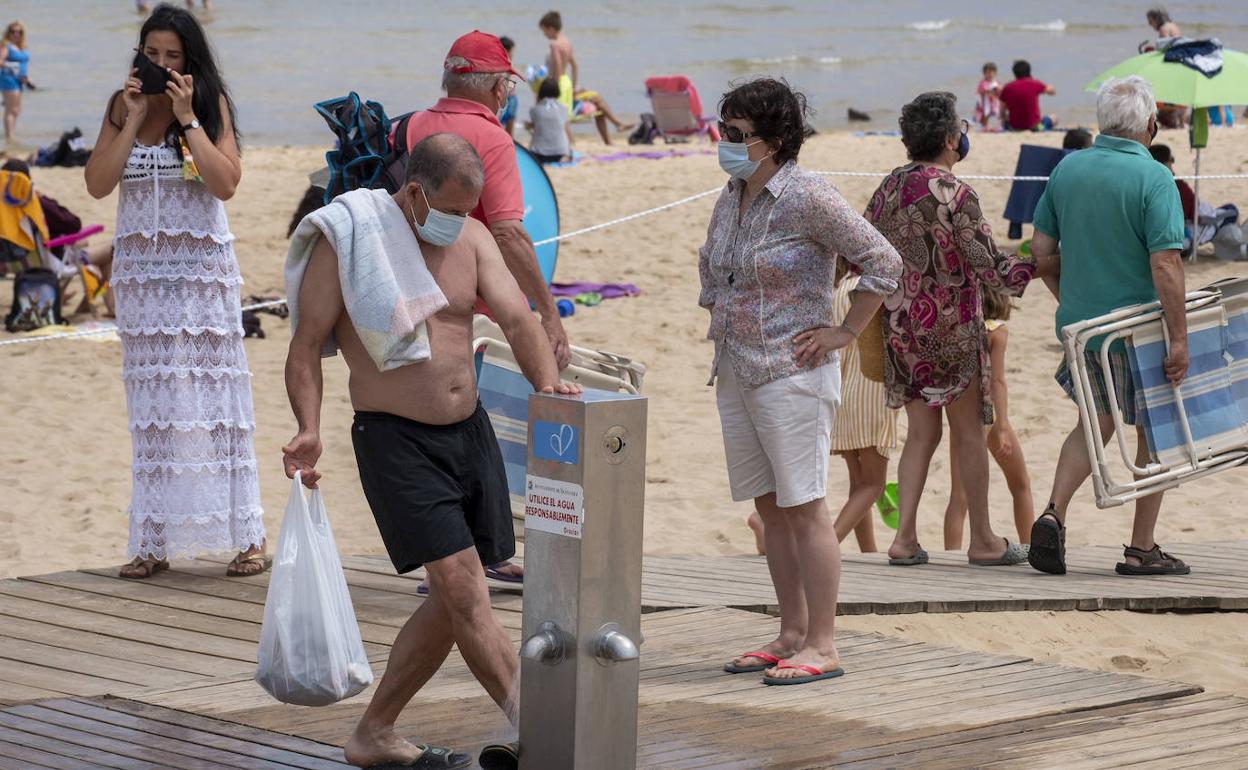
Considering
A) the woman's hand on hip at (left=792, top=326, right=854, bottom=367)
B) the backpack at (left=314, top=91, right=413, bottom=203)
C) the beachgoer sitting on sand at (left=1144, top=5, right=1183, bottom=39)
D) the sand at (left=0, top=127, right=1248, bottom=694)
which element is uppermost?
the beachgoer sitting on sand at (left=1144, top=5, right=1183, bottom=39)

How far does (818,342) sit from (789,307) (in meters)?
0.12

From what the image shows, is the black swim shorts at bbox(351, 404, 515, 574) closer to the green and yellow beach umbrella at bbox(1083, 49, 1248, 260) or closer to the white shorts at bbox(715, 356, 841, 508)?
the white shorts at bbox(715, 356, 841, 508)

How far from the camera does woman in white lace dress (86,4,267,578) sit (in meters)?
5.22

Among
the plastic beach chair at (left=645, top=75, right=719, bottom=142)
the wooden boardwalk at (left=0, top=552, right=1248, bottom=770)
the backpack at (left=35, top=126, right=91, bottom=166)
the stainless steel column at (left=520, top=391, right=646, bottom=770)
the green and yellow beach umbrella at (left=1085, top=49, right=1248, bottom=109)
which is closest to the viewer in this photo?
the stainless steel column at (left=520, top=391, right=646, bottom=770)

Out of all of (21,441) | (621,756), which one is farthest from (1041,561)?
(21,441)

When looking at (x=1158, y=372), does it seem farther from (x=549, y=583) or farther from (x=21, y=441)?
(x=21, y=441)

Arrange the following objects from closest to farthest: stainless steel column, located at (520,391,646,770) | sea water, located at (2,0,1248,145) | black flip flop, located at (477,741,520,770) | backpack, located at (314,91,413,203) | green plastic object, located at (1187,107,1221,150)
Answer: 1. stainless steel column, located at (520,391,646,770)
2. black flip flop, located at (477,741,520,770)
3. backpack, located at (314,91,413,203)
4. green plastic object, located at (1187,107,1221,150)
5. sea water, located at (2,0,1248,145)

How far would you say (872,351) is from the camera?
5781 mm

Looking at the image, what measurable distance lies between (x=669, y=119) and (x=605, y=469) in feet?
58.6

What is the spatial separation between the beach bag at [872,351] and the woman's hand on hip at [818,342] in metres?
1.60

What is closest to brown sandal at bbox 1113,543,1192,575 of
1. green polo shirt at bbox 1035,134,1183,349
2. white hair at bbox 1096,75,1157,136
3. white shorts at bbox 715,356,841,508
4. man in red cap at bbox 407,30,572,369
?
green polo shirt at bbox 1035,134,1183,349

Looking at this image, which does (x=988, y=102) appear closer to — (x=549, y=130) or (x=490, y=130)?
(x=549, y=130)

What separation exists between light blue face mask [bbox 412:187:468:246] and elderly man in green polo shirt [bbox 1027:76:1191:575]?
8.83 ft

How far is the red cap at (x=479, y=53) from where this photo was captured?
4.98 meters
